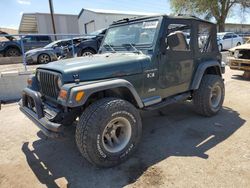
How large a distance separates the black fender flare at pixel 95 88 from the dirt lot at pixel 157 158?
0.80 metres

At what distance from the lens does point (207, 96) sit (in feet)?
14.9

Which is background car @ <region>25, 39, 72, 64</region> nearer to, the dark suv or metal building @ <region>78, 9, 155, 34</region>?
the dark suv

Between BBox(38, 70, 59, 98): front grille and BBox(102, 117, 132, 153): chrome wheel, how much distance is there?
2.89 feet

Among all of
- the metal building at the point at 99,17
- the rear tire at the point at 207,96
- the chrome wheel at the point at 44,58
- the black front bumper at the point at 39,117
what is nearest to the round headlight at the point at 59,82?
the black front bumper at the point at 39,117

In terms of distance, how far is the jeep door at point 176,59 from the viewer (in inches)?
147

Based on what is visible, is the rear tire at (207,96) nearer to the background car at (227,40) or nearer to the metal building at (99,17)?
the background car at (227,40)

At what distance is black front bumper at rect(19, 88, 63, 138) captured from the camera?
286 centimetres

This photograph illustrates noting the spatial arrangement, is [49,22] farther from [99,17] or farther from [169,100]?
[169,100]

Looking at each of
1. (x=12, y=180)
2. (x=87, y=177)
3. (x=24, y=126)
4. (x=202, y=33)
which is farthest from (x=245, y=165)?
(x=24, y=126)

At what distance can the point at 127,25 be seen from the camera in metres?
4.16

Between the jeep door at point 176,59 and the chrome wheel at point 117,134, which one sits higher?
the jeep door at point 176,59

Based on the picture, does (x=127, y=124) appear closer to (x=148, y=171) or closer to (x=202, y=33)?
(x=148, y=171)

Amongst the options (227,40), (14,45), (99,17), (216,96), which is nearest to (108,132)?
(216,96)

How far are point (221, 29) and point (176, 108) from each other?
82.2 feet
